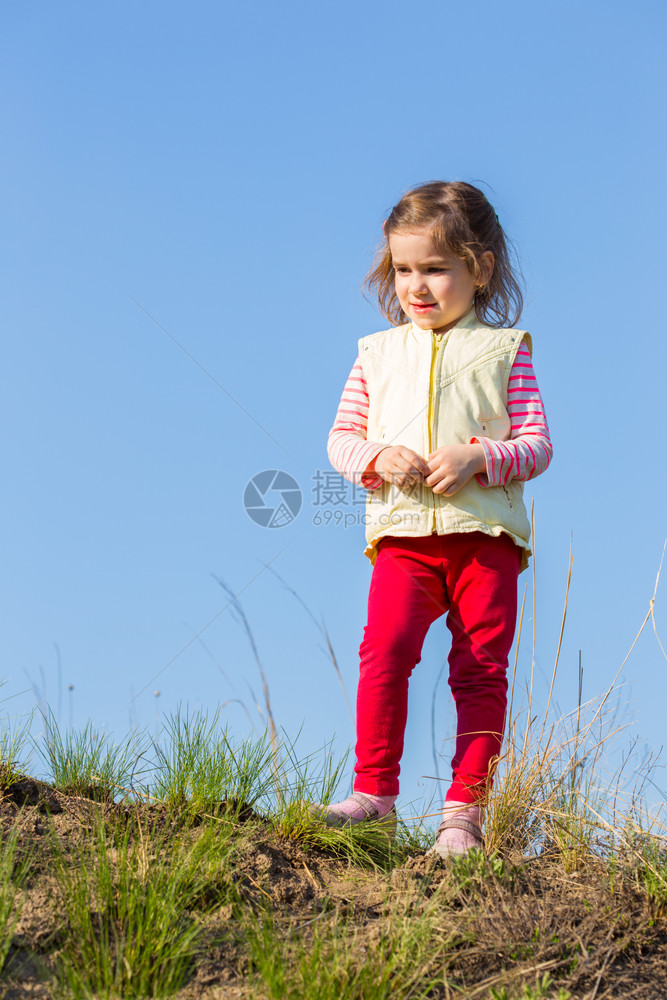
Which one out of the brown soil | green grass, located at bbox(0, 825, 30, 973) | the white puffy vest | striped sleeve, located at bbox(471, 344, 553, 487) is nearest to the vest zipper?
the white puffy vest

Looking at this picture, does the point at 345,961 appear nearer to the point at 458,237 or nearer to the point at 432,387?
the point at 432,387

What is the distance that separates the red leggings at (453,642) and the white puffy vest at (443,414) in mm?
72

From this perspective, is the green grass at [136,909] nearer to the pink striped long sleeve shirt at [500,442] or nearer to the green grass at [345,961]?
the green grass at [345,961]

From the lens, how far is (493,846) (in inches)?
94.0

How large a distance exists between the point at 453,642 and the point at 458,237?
53.1 inches

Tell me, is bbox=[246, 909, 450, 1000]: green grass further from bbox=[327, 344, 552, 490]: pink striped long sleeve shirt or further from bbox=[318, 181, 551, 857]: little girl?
bbox=[327, 344, 552, 490]: pink striped long sleeve shirt

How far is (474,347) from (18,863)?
2031mm

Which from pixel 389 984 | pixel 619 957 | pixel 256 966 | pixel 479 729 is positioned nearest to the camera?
pixel 389 984

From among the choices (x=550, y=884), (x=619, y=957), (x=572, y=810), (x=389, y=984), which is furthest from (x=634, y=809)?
(x=389, y=984)

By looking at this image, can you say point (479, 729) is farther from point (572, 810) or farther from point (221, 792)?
point (221, 792)

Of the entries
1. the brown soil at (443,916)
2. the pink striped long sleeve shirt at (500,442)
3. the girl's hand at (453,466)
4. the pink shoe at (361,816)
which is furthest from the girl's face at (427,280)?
the brown soil at (443,916)

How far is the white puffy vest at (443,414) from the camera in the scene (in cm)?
271

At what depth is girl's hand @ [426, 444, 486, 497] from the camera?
104 inches

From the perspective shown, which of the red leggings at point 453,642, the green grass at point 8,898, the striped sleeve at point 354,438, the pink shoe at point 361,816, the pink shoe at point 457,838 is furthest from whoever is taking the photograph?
the striped sleeve at point 354,438
